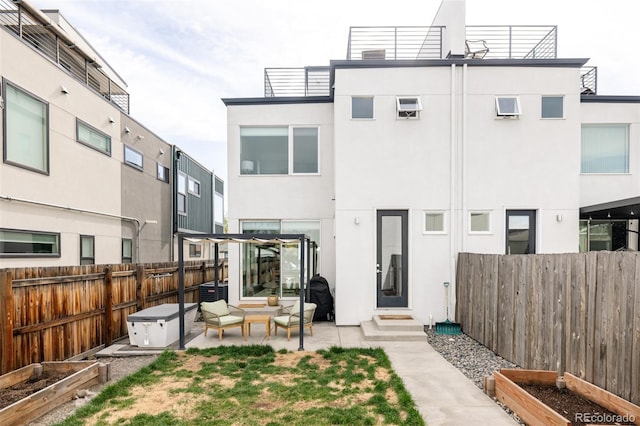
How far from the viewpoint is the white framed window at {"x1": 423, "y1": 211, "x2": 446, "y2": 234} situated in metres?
8.39

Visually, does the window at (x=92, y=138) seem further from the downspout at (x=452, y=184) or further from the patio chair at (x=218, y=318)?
the downspout at (x=452, y=184)

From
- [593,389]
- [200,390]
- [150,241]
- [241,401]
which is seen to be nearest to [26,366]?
[200,390]

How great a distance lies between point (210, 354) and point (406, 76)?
7.74 meters

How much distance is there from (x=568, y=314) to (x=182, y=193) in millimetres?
15401

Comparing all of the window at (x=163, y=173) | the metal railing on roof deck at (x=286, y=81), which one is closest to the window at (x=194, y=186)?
the window at (x=163, y=173)

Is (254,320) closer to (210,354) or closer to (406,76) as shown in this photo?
(210,354)

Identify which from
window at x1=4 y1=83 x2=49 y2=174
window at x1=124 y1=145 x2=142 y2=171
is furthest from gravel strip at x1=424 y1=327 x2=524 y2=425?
window at x1=124 y1=145 x2=142 y2=171

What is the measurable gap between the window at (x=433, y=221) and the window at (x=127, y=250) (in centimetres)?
994

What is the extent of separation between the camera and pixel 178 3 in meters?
9.24

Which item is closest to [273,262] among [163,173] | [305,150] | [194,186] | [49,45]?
[305,150]

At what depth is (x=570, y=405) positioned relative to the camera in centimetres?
375

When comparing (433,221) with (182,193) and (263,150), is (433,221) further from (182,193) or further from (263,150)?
(182,193)

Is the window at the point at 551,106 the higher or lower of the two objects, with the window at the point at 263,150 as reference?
higher

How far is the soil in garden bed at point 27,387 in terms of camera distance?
402 cm
